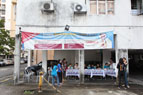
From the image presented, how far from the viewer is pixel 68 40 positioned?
9180mm

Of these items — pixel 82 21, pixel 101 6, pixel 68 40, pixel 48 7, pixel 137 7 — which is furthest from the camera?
pixel 137 7

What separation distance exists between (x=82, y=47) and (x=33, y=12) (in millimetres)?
4419

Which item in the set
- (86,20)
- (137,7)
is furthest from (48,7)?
(137,7)

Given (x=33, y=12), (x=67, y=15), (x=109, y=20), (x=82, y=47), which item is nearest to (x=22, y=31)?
(x=33, y=12)

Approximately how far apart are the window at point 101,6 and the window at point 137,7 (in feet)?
5.56

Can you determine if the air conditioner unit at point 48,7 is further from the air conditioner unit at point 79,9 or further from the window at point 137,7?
the window at point 137,7

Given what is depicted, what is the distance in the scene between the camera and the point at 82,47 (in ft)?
30.2

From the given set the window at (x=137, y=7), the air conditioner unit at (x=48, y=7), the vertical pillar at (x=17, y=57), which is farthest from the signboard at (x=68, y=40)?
the window at (x=137, y=7)

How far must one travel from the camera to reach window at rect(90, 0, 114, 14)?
1003 centimetres

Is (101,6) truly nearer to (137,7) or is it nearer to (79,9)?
(79,9)

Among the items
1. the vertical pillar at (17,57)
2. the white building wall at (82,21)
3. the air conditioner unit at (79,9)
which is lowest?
the vertical pillar at (17,57)

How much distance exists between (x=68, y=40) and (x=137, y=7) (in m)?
6.05

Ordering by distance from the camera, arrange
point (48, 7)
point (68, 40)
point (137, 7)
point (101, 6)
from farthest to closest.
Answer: point (137, 7), point (101, 6), point (48, 7), point (68, 40)

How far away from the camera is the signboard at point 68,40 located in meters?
9.05
